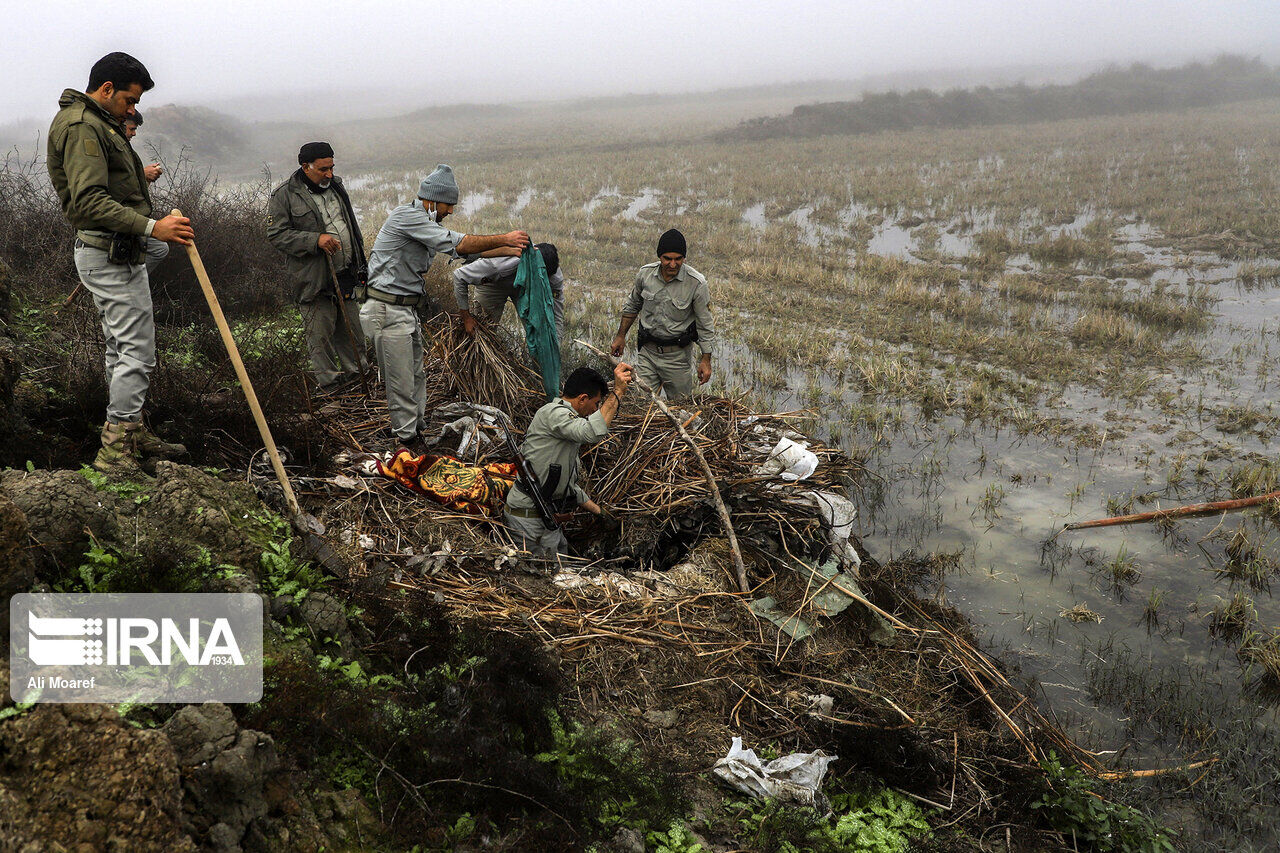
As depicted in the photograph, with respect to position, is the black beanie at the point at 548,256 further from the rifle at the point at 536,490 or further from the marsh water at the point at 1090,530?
the marsh water at the point at 1090,530

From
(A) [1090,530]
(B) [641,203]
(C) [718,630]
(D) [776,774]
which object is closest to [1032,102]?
(B) [641,203]

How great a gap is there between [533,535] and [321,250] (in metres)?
2.68

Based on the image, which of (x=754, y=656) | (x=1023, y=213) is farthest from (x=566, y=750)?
(x=1023, y=213)

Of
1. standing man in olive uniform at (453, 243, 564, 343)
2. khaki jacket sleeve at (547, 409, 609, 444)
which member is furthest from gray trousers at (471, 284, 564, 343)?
khaki jacket sleeve at (547, 409, 609, 444)

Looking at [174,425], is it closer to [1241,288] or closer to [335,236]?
[335,236]

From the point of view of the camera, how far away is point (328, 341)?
237 inches

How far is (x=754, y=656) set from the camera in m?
4.02

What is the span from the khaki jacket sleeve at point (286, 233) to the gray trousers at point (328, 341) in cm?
46

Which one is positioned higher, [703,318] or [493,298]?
[493,298]

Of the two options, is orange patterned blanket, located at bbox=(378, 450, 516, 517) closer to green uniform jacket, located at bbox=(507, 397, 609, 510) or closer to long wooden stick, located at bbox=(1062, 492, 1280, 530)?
green uniform jacket, located at bbox=(507, 397, 609, 510)

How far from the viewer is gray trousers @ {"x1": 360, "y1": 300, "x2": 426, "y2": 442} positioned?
5004mm

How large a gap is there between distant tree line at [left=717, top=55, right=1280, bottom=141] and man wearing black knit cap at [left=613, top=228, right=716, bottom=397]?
29940 millimetres

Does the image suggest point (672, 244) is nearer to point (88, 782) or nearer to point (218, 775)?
point (218, 775)

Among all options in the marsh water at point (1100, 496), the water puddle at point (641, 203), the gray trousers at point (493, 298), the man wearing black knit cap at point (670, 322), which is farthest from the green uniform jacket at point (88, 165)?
the water puddle at point (641, 203)
